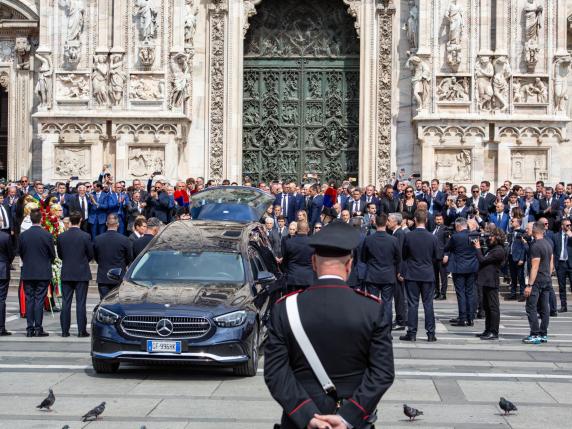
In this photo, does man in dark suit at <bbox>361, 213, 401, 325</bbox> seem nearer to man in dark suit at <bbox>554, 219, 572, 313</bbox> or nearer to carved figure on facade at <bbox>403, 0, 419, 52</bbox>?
man in dark suit at <bbox>554, 219, 572, 313</bbox>

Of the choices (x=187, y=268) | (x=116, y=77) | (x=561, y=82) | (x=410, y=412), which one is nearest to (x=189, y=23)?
(x=116, y=77)

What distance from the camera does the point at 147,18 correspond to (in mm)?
Result: 26391

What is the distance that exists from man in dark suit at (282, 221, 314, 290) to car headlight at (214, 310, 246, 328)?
3678 millimetres

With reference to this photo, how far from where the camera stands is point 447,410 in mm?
10414

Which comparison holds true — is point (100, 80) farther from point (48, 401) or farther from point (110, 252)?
point (48, 401)

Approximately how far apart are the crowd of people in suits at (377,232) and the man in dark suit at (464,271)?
0.02 m

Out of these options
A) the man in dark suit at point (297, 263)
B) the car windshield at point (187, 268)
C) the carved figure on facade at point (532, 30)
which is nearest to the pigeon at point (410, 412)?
the car windshield at point (187, 268)

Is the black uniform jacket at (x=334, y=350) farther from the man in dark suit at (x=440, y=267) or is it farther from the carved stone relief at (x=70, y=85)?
the carved stone relief at (x=70, y=85)

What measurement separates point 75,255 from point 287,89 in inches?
533

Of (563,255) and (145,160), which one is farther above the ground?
(145,160)

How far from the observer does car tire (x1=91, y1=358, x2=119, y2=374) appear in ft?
40.3

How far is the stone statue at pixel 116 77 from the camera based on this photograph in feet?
86.7

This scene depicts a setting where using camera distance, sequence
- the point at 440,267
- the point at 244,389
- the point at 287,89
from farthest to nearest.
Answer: the point at 287,89 < the point at 440,267 < the point at 244,389

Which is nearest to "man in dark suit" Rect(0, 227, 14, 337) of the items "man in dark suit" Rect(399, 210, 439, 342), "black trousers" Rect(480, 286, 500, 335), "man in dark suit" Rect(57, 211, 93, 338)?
"man in dark suit" Rect(57, 211, 93, 338)
